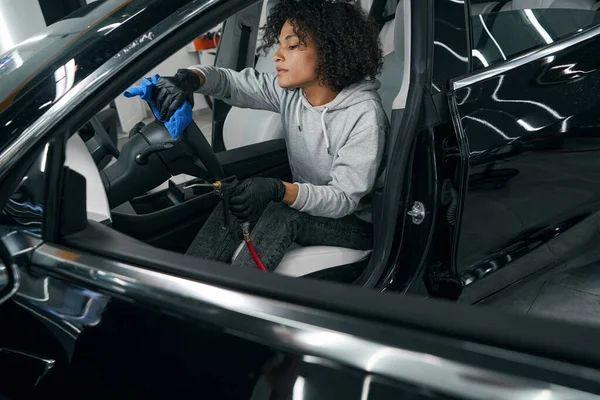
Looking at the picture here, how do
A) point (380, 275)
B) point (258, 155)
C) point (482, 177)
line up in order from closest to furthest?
point (482, 177) < point (380, 275) < point (258, 155)

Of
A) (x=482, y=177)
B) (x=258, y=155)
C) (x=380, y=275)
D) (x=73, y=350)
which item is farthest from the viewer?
(x=258, y=155)

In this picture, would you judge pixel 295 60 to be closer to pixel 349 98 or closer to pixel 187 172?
pixel 349 98

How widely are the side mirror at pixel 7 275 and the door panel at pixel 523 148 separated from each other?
0.81m

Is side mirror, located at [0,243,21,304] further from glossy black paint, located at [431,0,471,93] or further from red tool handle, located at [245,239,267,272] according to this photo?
glossy black paint, located at [431,0,471,93]

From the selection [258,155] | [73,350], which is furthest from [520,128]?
[73,350]

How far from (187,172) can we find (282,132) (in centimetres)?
56

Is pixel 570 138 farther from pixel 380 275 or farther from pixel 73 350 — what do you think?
pixel 73 350

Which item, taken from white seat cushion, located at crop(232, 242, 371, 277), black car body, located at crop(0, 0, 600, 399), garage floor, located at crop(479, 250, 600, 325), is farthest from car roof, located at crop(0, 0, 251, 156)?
garage floor, located at crop(479, 250, 600, 325)

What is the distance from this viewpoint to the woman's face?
1234 mm

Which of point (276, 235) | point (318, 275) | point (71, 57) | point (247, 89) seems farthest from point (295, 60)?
point (71, 57)

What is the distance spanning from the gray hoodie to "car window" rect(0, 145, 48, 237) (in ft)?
2.02

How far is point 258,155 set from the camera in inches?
59.4

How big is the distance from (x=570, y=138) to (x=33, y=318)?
1.09m

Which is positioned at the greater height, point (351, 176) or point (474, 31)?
point (474, 31)
